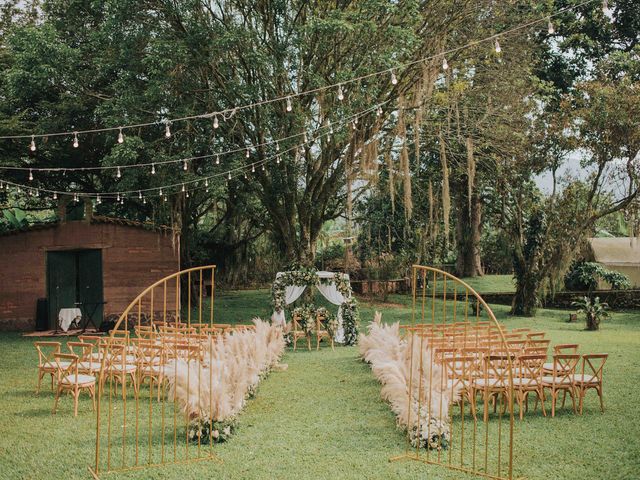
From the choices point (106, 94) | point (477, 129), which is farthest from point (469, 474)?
point (106, 94)

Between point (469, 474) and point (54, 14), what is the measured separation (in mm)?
17134

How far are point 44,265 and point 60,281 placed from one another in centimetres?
58

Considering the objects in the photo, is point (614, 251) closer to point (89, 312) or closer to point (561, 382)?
point (89, 312)

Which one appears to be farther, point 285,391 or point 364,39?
point 364,39

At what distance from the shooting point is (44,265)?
1817 cm

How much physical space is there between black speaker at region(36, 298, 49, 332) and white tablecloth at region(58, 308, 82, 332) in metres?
0.54

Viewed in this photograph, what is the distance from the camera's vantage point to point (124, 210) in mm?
22000

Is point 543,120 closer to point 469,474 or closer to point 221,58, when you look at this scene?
point 221,58

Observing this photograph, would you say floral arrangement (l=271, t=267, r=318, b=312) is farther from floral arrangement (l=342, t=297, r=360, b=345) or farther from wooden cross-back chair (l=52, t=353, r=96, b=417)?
wooden cross-back chair (l=52, t=353, r=96, b=417)

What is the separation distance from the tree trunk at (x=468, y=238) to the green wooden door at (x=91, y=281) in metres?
13.3

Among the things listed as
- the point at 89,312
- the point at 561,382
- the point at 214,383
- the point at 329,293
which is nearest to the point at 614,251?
the point at 329,293

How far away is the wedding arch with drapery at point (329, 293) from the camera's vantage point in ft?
49.8

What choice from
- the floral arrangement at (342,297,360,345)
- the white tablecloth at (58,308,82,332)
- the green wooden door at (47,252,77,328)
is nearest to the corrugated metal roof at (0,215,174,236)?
the green wooden door at (47,252,77,328)

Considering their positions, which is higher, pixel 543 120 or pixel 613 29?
pixel 613 29
